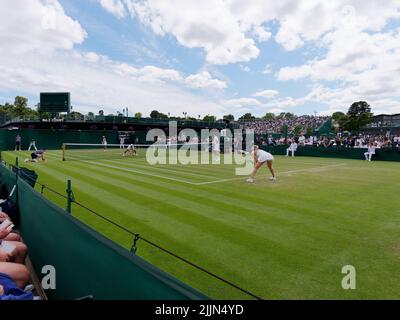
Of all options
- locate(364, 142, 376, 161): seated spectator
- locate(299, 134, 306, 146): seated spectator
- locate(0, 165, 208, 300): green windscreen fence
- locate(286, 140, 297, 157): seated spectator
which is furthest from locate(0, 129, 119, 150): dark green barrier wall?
locate(364, 142, 376, 161): seated spectator

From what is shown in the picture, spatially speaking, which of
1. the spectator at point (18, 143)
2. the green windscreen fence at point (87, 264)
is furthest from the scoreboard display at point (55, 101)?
the green windscreen fence at point (87, 264)

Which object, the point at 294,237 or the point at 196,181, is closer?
the point at 294,237

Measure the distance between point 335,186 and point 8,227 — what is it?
1226 centimetres

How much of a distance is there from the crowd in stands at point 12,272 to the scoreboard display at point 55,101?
50.0 m

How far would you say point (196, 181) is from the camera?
14.3 meters

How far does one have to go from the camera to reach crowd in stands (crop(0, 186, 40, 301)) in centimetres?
362

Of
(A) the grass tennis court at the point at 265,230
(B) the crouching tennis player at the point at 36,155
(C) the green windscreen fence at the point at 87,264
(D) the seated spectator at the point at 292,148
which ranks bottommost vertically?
(A) the grass tennis court at the point at 265,230

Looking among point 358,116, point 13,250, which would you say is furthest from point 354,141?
point 358,116

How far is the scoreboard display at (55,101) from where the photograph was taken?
2010 inches

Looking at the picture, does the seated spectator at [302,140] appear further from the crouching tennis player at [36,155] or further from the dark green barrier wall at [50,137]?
the dark green barrier wall at [50,137]

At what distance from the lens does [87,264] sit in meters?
3.58

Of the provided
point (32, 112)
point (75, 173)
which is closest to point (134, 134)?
point (75, 173)
